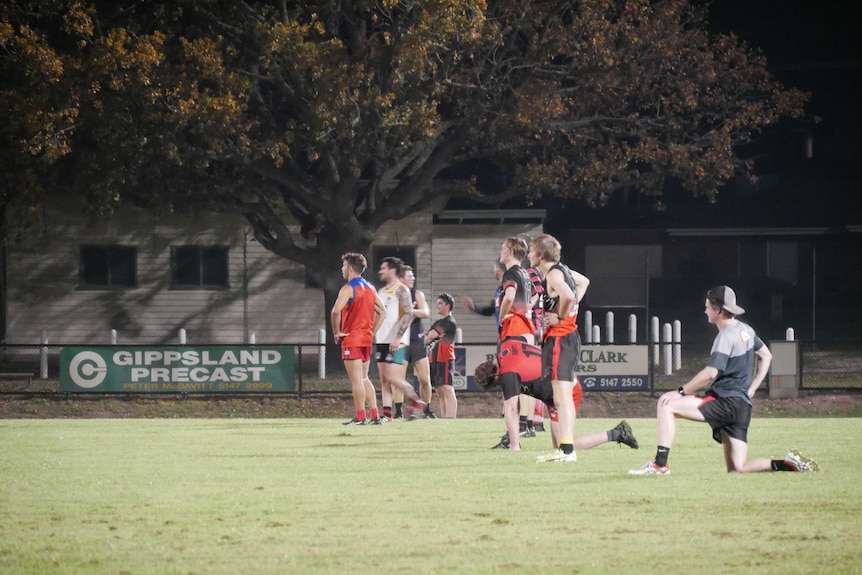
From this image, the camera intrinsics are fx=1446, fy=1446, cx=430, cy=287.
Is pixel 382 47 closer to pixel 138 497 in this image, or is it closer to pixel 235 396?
pixel 235 396

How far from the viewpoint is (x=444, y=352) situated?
21.5 metres

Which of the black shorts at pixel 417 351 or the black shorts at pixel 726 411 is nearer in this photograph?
the black shorts at pixel 726 411

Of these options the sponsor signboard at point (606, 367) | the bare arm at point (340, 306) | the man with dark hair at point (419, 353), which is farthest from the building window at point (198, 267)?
the bare arm at point (340, 306)

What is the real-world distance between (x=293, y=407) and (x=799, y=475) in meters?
15.5

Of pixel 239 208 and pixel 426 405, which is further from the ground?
pixel 239 208

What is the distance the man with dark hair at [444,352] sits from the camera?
68.4 ft

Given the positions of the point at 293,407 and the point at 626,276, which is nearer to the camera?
the point at 293,407

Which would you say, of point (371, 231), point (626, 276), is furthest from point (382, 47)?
point (626, 276)

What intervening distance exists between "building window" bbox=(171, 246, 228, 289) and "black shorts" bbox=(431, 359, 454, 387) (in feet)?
68.6

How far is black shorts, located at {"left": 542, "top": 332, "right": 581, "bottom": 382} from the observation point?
1245 cm

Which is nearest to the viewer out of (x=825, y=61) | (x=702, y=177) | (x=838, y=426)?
(x=838, y=426)

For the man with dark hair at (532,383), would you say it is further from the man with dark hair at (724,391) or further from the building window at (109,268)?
the building window at (109,268)

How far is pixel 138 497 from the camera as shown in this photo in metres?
10.7

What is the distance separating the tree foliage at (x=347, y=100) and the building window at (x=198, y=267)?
4.99 metres
